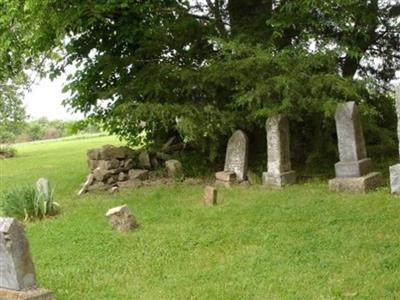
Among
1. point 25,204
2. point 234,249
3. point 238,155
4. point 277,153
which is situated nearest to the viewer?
point 234,249

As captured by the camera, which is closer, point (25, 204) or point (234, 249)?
point (234, 249)

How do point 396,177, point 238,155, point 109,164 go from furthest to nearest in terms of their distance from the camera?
point 109,164 → point 238,155 → point 396,177

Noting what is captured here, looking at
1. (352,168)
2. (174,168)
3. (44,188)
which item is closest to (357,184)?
(352,168)

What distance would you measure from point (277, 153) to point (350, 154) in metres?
1.35

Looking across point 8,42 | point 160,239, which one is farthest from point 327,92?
point 8,42

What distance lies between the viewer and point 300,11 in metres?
10.9

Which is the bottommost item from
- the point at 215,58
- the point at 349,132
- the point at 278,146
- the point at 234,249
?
the point at 234,249

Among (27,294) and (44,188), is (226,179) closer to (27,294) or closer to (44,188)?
(44,188)

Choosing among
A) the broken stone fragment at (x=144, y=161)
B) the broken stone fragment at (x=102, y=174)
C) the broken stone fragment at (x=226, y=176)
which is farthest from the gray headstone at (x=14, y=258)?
the broken stone fragment at (x=144, y=161)

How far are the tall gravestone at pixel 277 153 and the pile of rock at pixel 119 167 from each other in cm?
229

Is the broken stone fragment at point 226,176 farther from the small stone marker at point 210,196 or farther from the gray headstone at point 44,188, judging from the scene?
the gray headstone at point 44,188

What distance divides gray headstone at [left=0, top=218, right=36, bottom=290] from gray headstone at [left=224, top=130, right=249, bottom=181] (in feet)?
20.7

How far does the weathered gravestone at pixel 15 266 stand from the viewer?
5.16m

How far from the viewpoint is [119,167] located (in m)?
12.3
